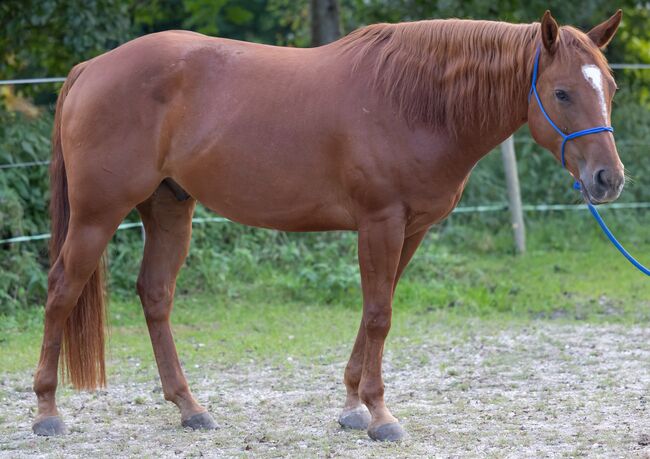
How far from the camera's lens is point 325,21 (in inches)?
378

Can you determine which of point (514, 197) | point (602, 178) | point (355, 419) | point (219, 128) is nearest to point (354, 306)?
point (514, 197)

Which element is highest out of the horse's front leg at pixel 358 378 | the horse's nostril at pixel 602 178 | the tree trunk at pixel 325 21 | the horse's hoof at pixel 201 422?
the tree trunk at pixel 325 21

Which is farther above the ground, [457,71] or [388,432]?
[457,71]

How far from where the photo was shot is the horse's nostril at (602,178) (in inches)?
148

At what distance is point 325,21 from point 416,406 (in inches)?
224

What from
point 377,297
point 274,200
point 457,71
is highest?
point 457,71

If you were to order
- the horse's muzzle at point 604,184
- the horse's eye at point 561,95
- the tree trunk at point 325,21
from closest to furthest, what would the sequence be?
the horse's muzzle at point 604,184 < the horse's eye at point 561,95 < the tree trunk at point 325,21

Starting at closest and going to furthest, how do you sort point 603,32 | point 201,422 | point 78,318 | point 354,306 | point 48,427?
point 603,32, point 48,427, point 201,422, point 78,318, point 354,306

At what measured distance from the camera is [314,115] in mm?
4246

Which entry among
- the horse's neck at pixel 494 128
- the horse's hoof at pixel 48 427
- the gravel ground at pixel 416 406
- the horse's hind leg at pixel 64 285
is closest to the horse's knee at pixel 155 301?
→ the horse's hind leg at pixel 64 285

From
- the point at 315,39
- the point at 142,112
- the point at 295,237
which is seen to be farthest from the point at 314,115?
the point at 315,39

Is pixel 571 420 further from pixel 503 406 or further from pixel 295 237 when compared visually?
pixel 295 237

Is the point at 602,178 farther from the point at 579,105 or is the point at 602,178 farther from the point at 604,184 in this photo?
the point at 579,105

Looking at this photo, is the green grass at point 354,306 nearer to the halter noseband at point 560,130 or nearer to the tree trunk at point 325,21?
the tree trunk at point 325,21
